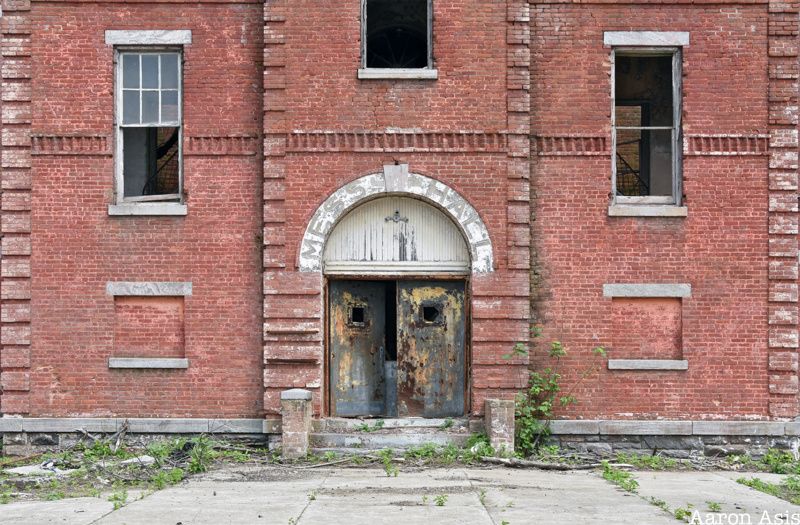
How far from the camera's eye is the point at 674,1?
53.2ft

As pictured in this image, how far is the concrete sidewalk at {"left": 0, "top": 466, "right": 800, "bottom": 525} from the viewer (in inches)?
A: 423

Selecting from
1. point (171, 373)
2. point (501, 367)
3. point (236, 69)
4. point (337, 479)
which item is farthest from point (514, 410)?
point (236, 69)

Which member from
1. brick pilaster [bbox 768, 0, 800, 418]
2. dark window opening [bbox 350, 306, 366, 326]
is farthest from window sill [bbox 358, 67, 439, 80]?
brick pilaster [bbox 768, 0, 800, 418]

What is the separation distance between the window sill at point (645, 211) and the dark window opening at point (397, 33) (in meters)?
4.15

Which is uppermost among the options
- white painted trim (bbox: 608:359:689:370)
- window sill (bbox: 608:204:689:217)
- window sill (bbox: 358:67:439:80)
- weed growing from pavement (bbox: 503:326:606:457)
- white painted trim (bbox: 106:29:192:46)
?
white painted trim (bbox: 106:29:192:46)

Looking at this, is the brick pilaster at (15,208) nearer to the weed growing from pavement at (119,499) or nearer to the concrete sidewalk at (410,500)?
the concrete sidewalk at (410,500)

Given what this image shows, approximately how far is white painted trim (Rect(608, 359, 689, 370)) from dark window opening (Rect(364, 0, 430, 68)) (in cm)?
585

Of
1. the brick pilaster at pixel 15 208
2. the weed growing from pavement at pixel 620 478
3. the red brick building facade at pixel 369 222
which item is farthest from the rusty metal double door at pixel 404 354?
the brick pilaster at pixel 15 208

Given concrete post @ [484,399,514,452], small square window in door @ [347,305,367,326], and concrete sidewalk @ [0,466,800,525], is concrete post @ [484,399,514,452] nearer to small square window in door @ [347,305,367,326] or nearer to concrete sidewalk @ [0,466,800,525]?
concrete sidewalk @ [0,466,800,525]

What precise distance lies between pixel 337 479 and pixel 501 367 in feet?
11.3

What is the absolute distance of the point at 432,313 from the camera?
Result: 16.5m

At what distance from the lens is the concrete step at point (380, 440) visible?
15.5 m

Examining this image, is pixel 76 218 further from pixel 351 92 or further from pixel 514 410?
pixel 514 410

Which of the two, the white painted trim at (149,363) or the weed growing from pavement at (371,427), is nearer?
the weed growing from pavement at (371,427)
